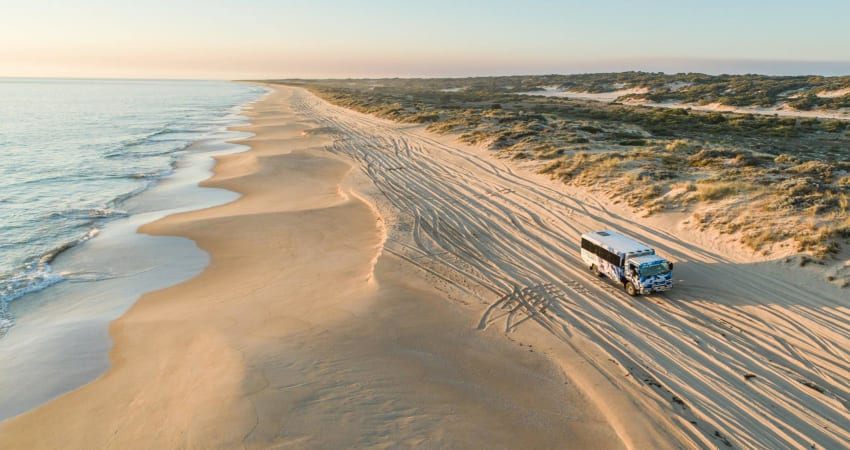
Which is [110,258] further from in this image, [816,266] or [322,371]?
[816,266]

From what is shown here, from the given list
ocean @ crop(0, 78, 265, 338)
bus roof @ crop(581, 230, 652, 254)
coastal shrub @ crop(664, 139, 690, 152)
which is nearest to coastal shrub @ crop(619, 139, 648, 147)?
coastal shrub @ crop(664, 139, 690, 152)

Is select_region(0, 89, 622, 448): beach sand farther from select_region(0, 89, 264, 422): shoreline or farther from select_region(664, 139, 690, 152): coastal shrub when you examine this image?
select_region(664, 139, 690, 152): coastal shrub

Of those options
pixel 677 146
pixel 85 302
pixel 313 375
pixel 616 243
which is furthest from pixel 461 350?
pixel 677 146

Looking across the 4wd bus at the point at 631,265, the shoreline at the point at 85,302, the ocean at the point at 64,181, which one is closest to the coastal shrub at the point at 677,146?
the 4wd bus at the point at 631,265

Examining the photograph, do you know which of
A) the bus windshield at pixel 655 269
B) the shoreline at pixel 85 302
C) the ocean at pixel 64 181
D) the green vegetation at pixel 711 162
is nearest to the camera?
the shoreline at pixel 85 302

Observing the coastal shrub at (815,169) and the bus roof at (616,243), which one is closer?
the bus roof at (616,243)

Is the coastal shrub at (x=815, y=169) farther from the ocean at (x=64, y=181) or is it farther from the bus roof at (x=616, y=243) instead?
the ocean at (x=64, y=181)
